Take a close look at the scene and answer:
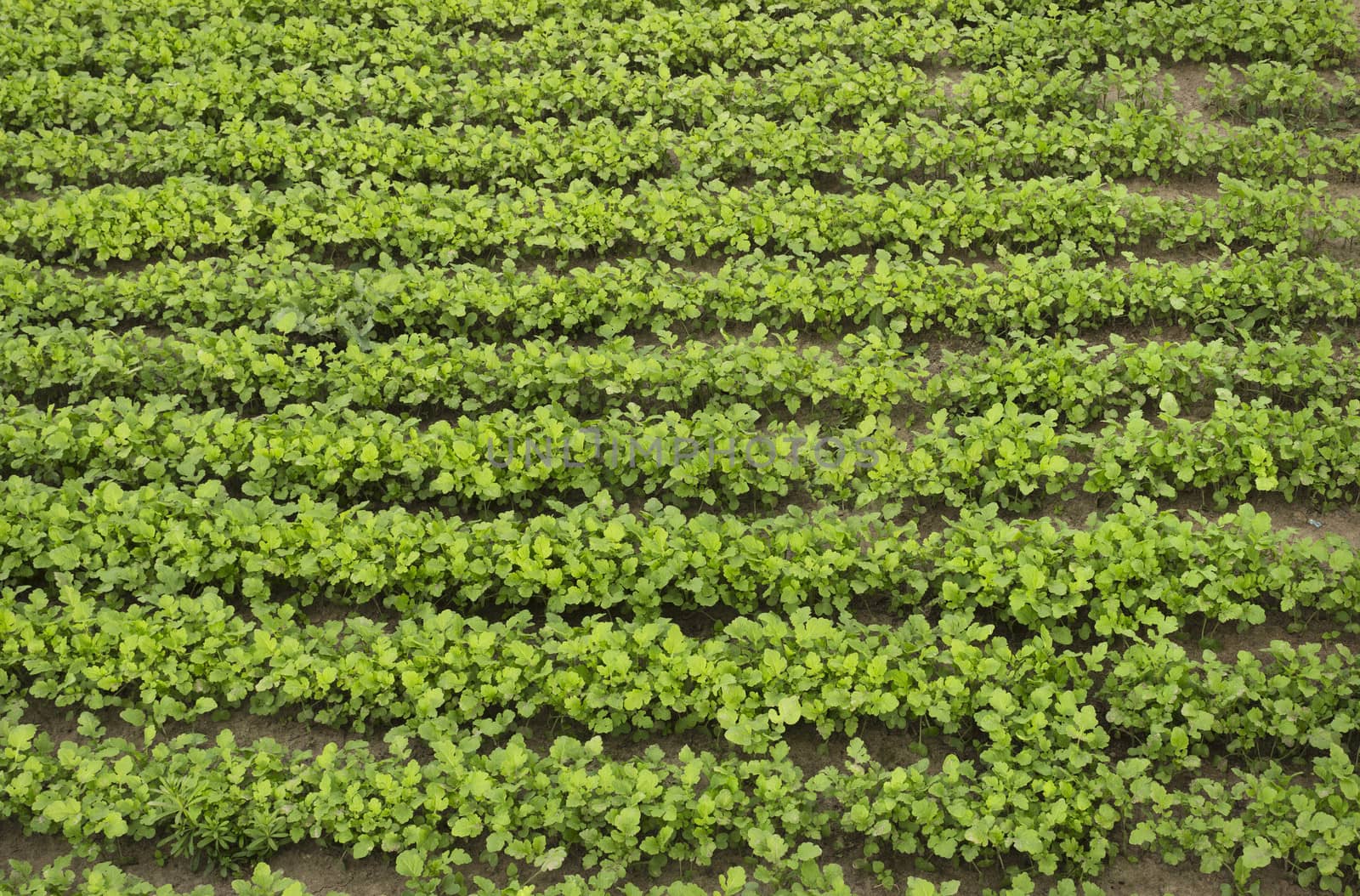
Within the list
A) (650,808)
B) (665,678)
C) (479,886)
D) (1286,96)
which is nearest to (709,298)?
(665,678)

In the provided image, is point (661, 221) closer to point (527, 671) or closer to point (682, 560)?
point (682, 560)

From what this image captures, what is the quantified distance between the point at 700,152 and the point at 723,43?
138cm

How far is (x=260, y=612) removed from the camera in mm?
5887

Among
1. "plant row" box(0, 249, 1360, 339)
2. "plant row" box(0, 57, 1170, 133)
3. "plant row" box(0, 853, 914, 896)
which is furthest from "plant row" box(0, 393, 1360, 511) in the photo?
"plant row" box(0, 57, 1170, 133)

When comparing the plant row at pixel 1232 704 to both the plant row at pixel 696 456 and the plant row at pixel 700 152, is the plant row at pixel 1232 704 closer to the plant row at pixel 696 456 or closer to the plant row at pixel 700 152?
the plant row at pixel 696 456

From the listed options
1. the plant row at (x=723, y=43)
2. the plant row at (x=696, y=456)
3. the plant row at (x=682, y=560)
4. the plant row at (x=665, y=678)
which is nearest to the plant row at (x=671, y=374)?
the plant row at (x=696, y=456)

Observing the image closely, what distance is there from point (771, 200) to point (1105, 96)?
9.50 feet

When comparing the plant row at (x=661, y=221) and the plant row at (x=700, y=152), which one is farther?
the plant row at (x=700, y=152)

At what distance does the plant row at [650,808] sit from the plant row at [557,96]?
16.9 ft

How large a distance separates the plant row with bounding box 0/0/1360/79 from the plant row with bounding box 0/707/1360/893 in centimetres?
584

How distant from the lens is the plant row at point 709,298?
739cm

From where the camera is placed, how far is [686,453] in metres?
6.65

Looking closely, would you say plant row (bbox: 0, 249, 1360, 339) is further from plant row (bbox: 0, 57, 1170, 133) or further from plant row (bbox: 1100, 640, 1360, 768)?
plant row (bbox: 1100, 640, 1360, 768)

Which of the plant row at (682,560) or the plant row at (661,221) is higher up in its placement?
the plant row at (661,221)
